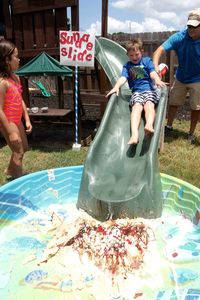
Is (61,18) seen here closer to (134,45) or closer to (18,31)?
(18,31)

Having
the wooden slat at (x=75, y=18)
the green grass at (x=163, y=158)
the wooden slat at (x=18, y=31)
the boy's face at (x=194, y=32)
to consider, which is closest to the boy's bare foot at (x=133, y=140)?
the green grass at (x=163, y=158)

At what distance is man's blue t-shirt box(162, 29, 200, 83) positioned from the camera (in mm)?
5621

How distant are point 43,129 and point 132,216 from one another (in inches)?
168

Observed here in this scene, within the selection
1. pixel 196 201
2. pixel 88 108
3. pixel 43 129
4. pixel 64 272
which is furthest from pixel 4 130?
pixel 88 108

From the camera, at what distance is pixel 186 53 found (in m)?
5.72

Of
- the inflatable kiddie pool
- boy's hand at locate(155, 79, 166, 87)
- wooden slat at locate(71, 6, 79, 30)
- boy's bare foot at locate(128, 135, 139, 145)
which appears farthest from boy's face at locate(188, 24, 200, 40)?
the inflatable kiddie pool

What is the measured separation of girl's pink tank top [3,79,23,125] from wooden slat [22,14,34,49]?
242cm

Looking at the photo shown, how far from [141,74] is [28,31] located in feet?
7.97

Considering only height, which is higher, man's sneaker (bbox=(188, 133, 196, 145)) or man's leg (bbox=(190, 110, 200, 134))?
man's leg (bbox=(190, 110, 200, 134))

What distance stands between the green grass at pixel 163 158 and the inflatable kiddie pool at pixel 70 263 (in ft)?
2.05

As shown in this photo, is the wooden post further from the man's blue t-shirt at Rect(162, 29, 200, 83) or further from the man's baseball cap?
the man's baseball cap

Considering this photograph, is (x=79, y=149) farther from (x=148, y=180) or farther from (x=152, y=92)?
(x=148, y=180)

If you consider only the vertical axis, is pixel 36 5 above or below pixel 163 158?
above

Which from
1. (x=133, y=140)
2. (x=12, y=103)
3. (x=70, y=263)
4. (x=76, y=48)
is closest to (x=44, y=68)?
(x=76, y=48)
